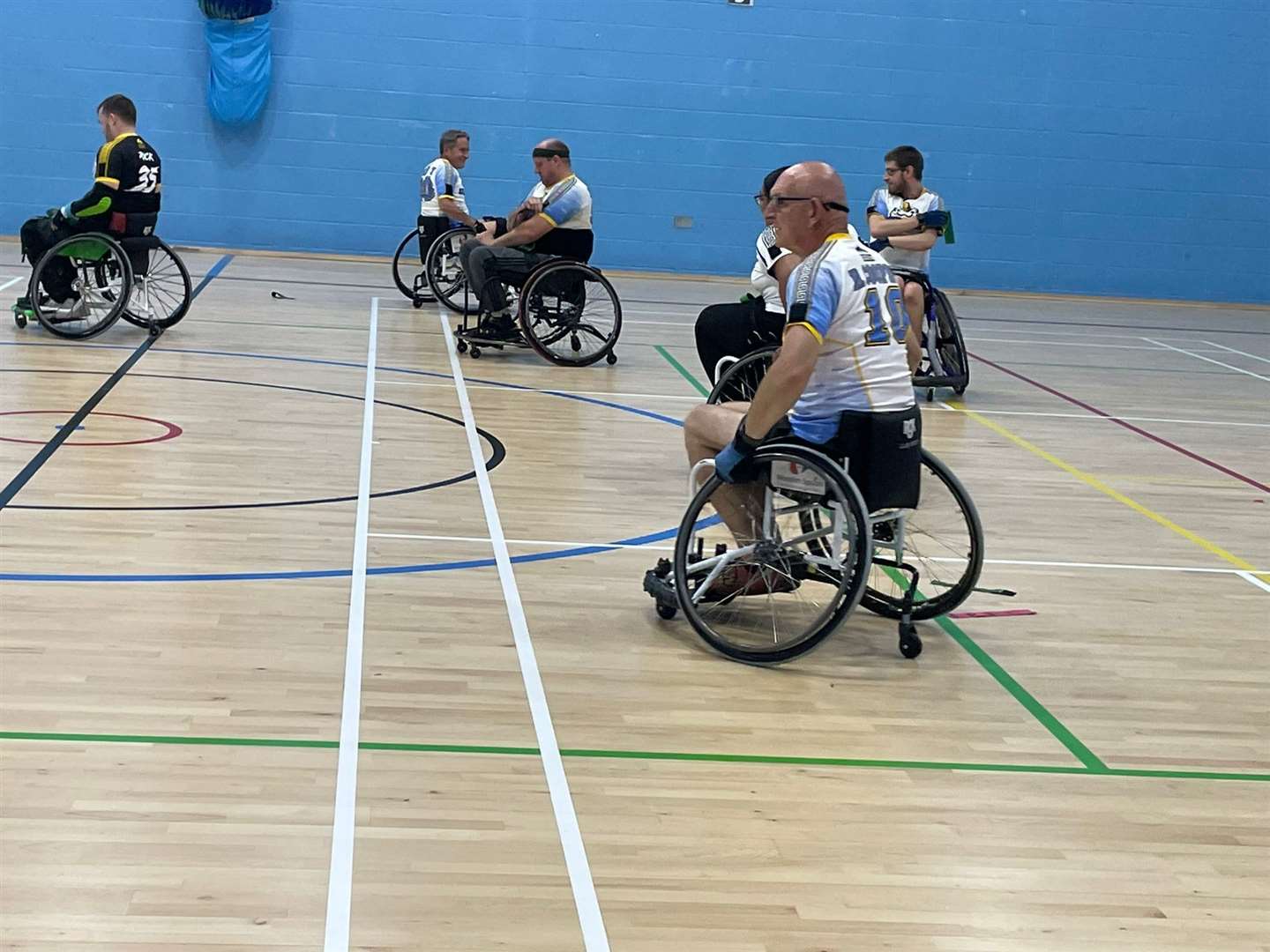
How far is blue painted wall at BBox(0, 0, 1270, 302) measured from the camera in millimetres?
11430

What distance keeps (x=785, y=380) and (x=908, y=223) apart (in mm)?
3961

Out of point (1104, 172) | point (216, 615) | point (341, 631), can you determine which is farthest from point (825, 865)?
point (1104, 172)

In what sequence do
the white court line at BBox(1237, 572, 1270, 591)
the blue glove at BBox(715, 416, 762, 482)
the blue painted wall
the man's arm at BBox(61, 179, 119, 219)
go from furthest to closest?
1. the blue painted wall
2. the man's arm at BBox(61, 179, 119, 219)
3. the white court line at BBox(1237, 572, 1270, 591)
4. the blue glove at BBox(715, 416, 762, 482)

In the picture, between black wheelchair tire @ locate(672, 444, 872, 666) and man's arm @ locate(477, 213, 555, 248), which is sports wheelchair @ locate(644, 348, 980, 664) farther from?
man's arm @ locate(477, 213, 555, 248)

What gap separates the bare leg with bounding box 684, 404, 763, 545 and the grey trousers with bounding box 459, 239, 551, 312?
12.2ft

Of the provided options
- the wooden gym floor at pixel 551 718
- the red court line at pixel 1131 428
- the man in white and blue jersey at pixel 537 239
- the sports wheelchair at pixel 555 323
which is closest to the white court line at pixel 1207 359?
the red court line at pixel 1131 428

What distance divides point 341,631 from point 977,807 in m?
1.45

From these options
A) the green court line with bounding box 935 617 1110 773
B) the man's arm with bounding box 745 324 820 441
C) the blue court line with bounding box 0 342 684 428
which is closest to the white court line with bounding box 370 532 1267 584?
the green court line with bounding box 935 617 1110 773

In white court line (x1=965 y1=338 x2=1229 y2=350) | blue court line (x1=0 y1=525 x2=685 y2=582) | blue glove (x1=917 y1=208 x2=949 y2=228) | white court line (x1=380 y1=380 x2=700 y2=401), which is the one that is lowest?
white court line (x1=965 y1=338 x2=1229 y2=350)

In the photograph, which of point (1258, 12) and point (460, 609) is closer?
point (460, 609)

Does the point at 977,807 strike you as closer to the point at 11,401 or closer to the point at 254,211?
the point at 11,401

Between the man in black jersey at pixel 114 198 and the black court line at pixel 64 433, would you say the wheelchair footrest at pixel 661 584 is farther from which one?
the man in black jersey at pixel 114 198

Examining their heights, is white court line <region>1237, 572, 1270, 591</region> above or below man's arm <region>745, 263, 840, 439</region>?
below

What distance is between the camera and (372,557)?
13.0 feet
